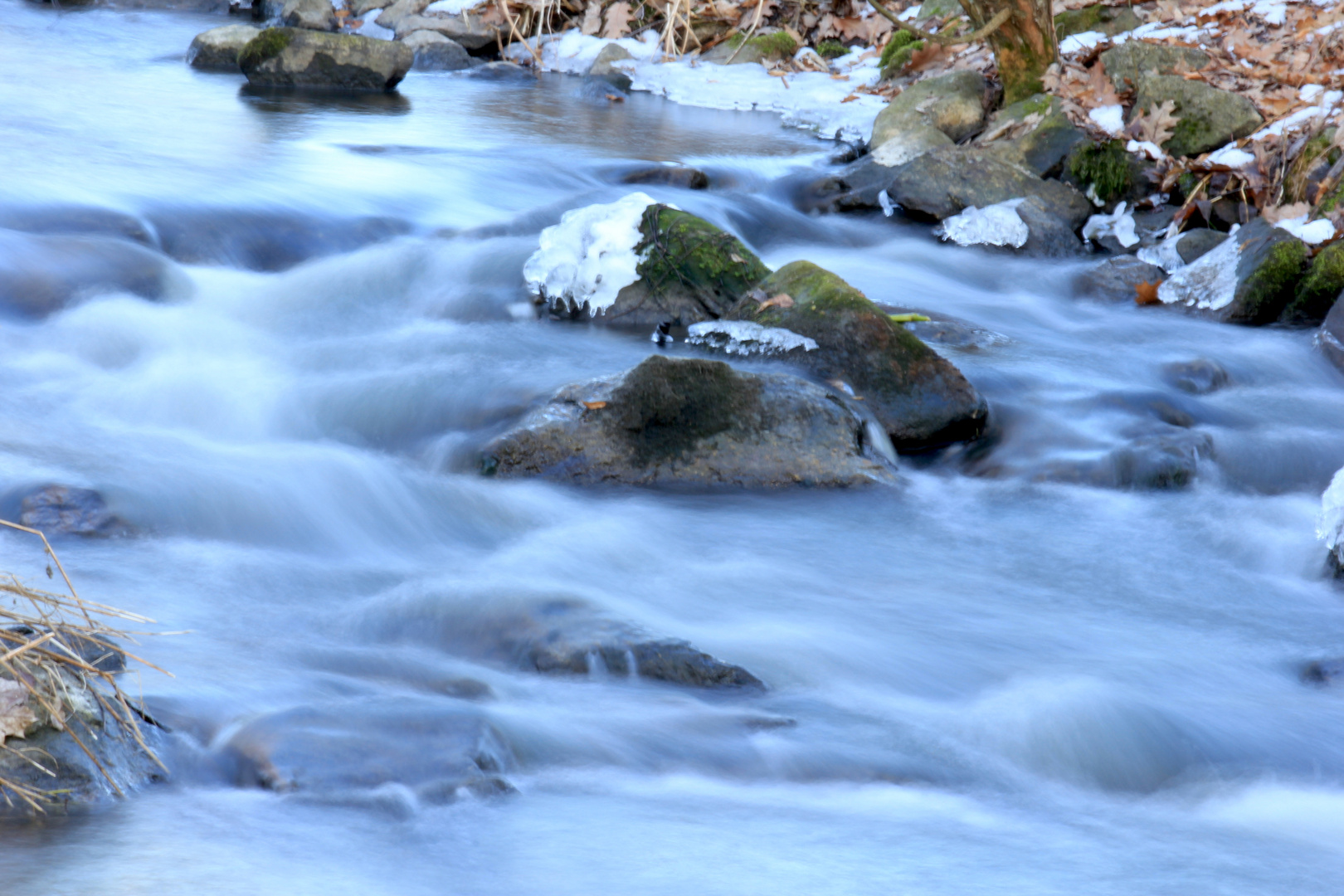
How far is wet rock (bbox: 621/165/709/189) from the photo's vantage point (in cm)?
773

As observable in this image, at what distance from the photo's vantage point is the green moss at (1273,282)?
6.05 m

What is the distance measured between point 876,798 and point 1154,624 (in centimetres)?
148

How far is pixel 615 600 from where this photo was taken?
3.46 meters

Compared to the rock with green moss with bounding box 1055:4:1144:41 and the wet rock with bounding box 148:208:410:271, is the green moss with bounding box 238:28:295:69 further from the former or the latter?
the rock with green moss with bounding box 1055:4:1144:41

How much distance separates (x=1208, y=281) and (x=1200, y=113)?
1.45m

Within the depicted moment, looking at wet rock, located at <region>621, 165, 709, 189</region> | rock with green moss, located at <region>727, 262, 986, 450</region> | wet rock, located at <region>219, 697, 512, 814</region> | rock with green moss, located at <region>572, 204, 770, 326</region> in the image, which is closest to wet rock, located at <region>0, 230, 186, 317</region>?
rock with green moss, located at <region>572, 204, 770, 326</region>

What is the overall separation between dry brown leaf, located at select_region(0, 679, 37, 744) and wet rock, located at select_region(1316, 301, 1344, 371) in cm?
569

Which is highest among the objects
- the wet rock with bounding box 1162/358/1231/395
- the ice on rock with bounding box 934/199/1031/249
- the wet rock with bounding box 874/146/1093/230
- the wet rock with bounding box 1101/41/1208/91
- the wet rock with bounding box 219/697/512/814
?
the wet rock with bounding box 1101/41/1208/91

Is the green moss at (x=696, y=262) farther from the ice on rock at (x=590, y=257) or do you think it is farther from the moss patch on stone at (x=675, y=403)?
the moss patch on stone at (x=675, y=403)

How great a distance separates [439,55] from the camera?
12609 mm

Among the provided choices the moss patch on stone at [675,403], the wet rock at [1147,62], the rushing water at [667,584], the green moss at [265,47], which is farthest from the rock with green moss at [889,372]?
the green moss at [265,47]

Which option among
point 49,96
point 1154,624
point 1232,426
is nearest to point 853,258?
point 1232,426

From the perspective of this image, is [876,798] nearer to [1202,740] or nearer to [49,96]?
[1202,740]

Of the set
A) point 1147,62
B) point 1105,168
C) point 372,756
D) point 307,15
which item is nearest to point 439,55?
point 307,15
